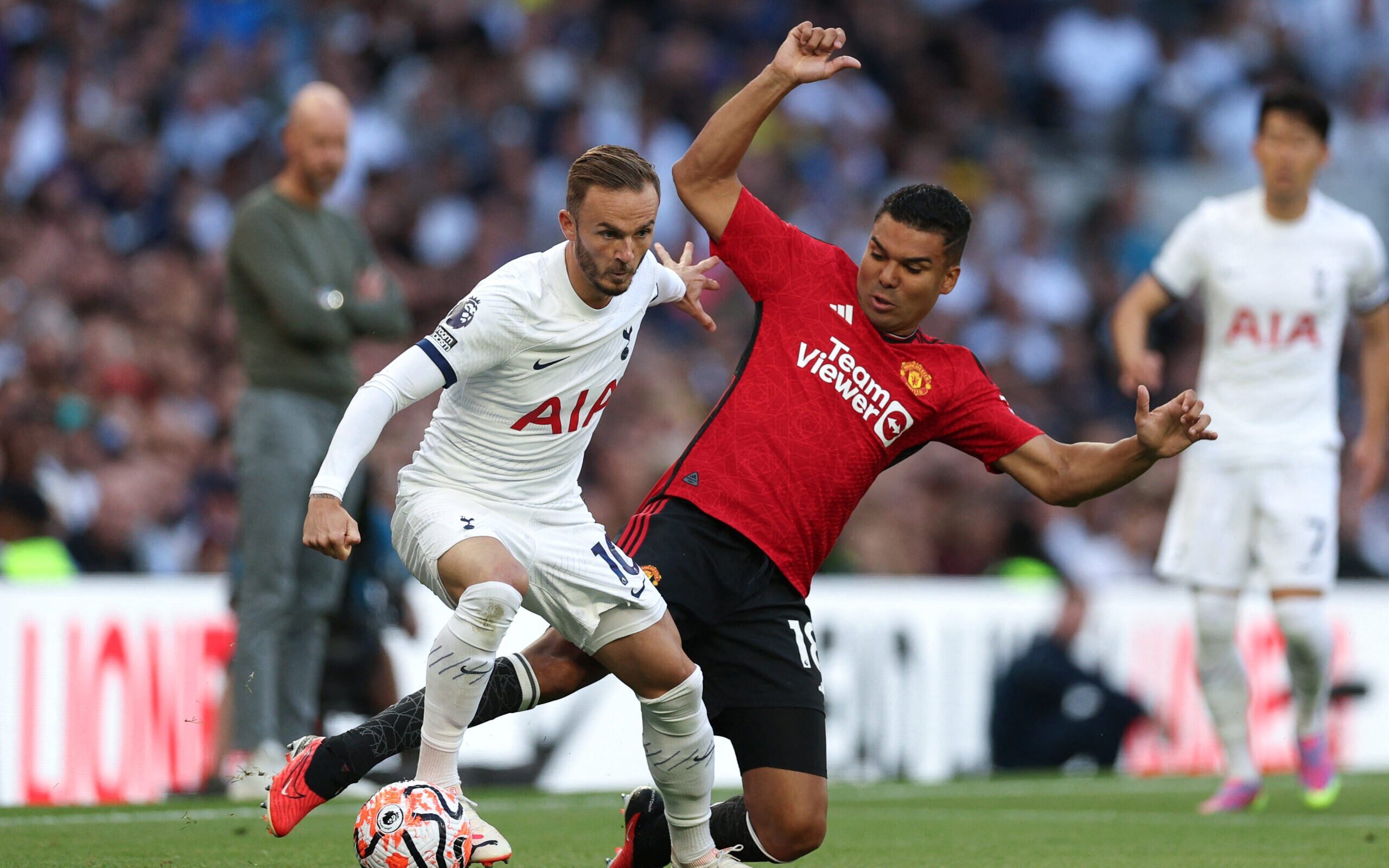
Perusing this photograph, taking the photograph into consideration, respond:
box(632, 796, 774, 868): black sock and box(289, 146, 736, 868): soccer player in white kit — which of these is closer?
box(289, 146, 736, 868): soccer player in white kit

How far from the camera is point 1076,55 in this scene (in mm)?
16438

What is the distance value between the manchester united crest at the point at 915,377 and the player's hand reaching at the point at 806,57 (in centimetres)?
88

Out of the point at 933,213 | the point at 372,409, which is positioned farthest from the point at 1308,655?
the point at 372,409

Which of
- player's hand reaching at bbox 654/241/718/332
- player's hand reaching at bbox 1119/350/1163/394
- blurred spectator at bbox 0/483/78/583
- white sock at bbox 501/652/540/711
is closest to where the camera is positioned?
white sock at bbox 501/652/540/711

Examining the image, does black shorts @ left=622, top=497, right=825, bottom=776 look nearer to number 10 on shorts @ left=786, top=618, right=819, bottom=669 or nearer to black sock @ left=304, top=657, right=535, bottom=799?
number 10 on shorts @ left=786, top=618, right=819, bottom=669

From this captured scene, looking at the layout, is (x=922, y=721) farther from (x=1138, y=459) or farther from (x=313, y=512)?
(x=313, y=512)

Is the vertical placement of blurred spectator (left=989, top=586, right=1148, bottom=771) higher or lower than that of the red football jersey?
lower

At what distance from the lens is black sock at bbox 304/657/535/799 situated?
15.7ft

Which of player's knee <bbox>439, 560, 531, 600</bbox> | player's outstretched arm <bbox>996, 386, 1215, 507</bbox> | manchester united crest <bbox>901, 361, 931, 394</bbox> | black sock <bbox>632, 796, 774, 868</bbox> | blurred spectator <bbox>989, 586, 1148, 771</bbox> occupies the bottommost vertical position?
blurred spectator <bbox>989, 586, 1148, 771</bbox>

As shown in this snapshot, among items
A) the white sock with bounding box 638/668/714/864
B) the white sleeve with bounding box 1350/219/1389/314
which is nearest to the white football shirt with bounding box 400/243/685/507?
the white sock with bounding box 638/668/714/864

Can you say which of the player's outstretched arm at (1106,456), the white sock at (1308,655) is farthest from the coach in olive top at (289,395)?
the white sock at (1308,655)

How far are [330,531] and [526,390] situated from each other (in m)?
0.79

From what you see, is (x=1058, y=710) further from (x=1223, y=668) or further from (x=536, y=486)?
(x=536, y=486)

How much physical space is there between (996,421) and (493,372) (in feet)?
4.92
